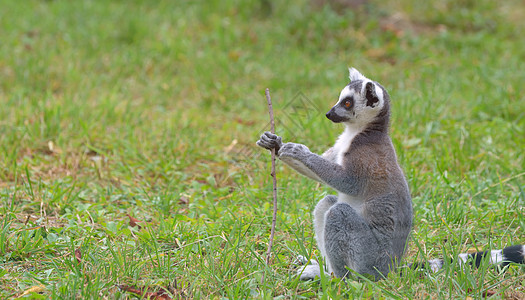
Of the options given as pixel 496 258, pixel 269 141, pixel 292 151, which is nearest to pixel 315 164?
pixel 292 151

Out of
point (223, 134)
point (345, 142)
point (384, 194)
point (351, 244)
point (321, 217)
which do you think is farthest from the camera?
point (223, 134)

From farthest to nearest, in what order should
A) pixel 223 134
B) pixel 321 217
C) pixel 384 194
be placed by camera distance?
pixel 223 134, pixel 321 217, pixel 384 194

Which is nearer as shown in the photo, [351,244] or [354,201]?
[351,244]

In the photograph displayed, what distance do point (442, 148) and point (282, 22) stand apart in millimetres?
4429

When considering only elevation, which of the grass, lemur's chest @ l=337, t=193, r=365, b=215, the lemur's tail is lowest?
the grass

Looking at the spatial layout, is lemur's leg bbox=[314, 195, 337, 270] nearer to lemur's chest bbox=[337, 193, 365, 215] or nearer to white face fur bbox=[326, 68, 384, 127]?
lemur's chest bbox=[337, 193, 365, 215]

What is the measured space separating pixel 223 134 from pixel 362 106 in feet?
8.88

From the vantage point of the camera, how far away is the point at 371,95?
10.8 ft

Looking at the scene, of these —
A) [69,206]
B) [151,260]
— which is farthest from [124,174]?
[151,260]

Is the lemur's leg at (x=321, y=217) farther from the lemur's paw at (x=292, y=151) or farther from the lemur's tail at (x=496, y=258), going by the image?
the lemur's tail at (x=496, y=258)

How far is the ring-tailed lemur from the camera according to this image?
10.00 feet

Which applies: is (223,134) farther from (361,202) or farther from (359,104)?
(361,202)

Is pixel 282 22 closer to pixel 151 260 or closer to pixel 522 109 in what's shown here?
pixel 522 109

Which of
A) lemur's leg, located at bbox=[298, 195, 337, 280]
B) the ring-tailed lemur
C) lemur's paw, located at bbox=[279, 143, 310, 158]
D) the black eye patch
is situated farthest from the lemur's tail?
the black eye patch
